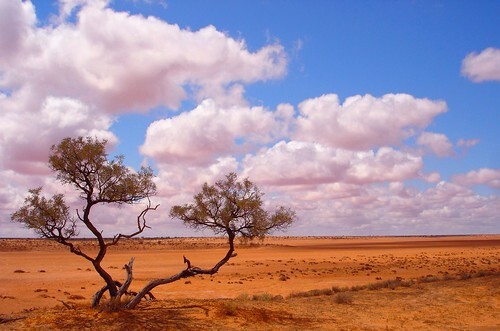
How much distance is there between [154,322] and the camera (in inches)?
582

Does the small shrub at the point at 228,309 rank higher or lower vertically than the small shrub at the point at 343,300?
higher

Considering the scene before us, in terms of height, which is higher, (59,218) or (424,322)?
(59,218)

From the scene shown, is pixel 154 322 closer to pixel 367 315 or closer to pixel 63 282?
pixel 367 315

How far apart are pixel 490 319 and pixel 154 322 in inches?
478

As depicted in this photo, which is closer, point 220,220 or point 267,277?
point 220,220

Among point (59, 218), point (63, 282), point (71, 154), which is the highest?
point (71, 154)

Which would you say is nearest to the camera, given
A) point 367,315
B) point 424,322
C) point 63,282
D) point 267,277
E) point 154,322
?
point 154,322

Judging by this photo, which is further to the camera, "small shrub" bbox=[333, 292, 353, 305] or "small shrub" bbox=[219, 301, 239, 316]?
"small shrub" bbox=[333, 292, 353, 305]

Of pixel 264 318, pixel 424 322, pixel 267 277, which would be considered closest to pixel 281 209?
pixel 264 318

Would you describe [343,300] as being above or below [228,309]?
below

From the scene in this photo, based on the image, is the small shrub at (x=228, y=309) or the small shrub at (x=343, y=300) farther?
the small shrub at (x=343, y=300)

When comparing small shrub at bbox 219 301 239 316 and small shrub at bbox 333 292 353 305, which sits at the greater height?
small shrub at bbox 219 301 239 316

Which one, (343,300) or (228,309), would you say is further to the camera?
(343,300)

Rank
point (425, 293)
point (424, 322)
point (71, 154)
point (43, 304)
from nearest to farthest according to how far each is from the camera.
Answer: point (71, 154) < point (424, 322) < point (425, 293) < point (43, 304)
